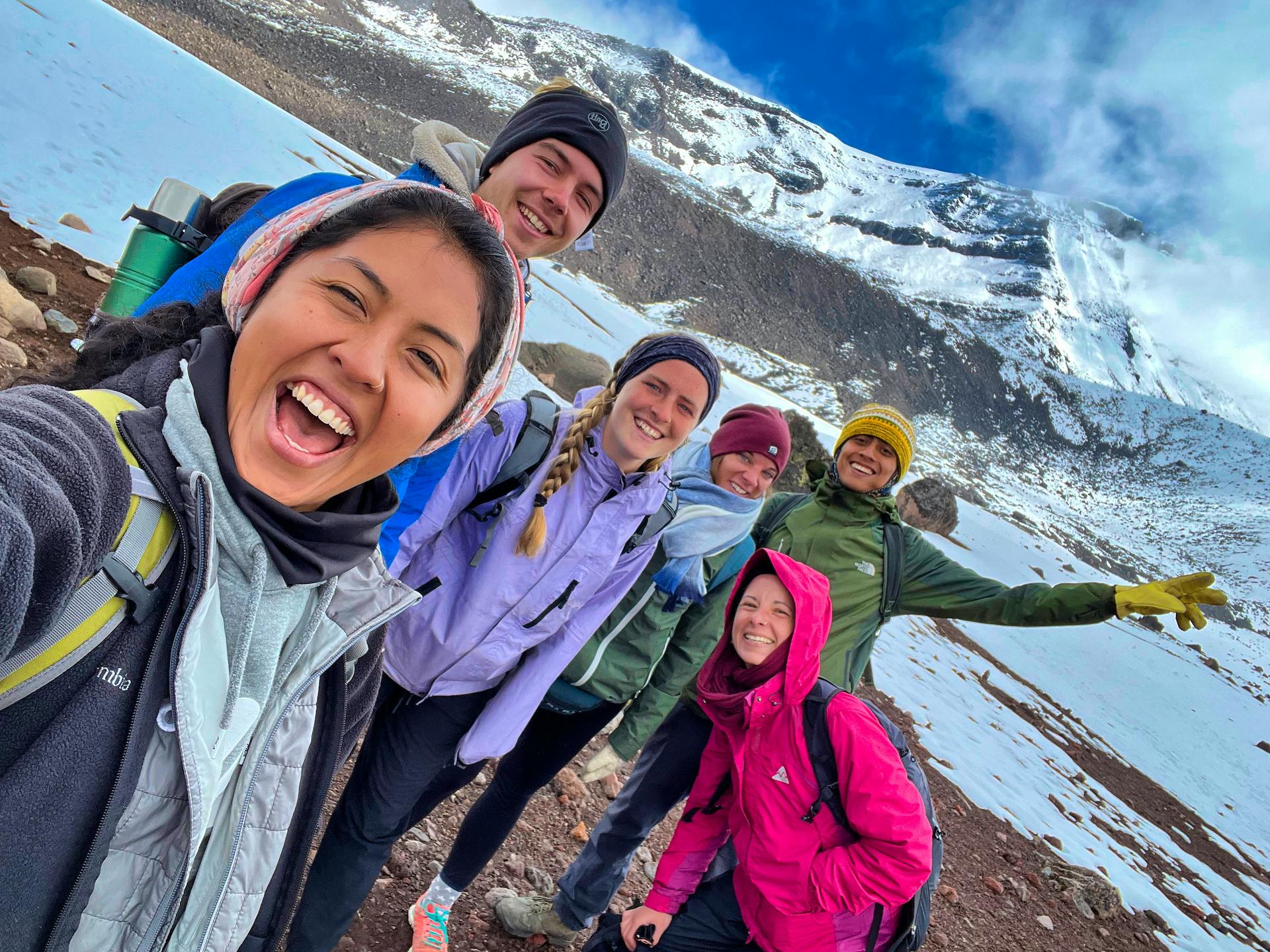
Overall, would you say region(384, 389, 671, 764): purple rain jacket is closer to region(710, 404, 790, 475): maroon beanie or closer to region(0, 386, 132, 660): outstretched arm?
region(710, 404, 790, 475): maroon beanie

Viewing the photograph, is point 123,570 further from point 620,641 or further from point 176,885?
point 620,641

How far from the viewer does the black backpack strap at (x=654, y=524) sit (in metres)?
2.19

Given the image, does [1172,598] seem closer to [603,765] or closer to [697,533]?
[697,533]

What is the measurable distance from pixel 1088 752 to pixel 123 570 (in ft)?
49.2

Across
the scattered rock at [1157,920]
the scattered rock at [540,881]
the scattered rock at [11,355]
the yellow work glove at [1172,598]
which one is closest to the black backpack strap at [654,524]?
the scattered rock at [540,881]

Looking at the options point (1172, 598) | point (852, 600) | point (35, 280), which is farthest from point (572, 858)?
point (35, 280)

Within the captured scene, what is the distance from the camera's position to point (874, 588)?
3.16 metres

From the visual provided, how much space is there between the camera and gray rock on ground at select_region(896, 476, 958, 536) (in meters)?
28.5

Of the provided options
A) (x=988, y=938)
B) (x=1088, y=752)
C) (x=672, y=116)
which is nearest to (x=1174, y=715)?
(x=1088, y=752)

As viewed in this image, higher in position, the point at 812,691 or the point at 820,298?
the point at 820,298

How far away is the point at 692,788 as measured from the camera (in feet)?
8.36

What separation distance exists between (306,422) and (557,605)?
46.9 inches

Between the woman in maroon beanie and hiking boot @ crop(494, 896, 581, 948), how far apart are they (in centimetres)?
55

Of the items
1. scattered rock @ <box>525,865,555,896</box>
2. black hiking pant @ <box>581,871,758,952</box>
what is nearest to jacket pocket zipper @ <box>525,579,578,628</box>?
black hiking pant @ <box>581,871,758,952</box>
